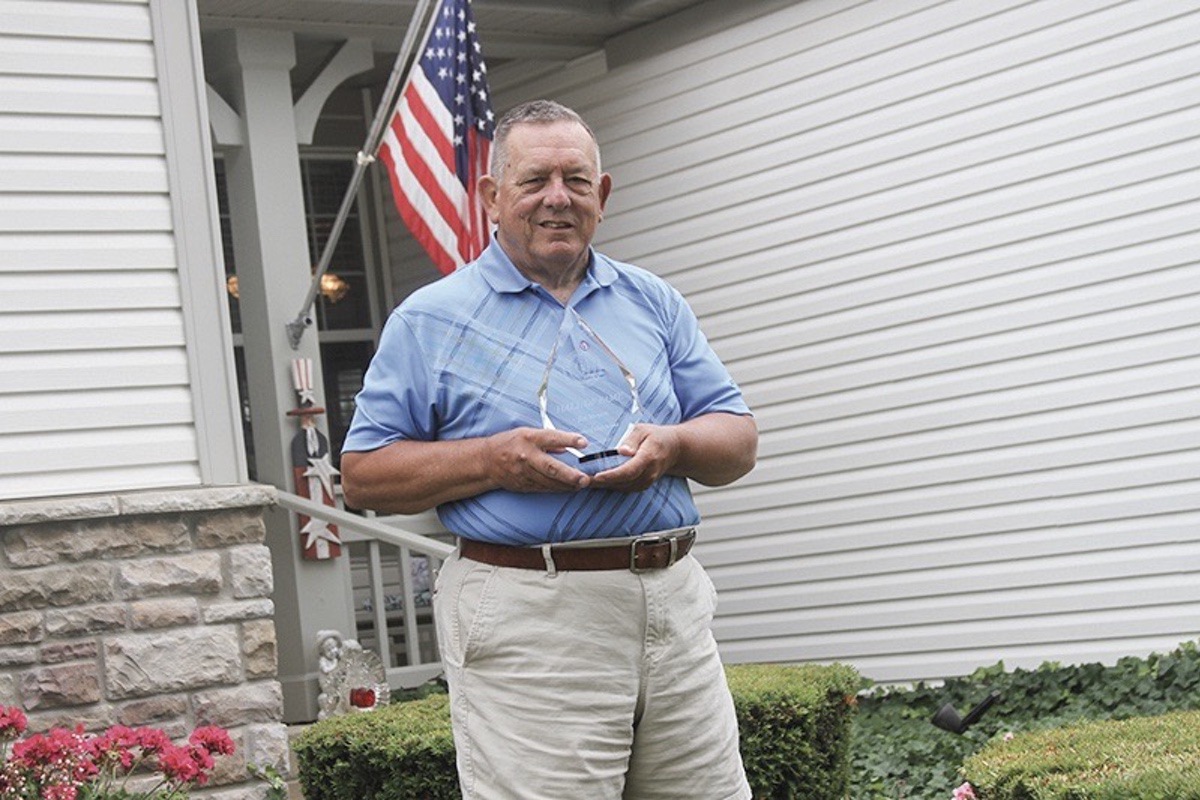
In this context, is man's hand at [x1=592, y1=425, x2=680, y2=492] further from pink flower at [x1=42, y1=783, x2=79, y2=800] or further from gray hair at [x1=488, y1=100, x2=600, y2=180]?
pink flower at [x1=42, y1=783, x2=79, y2=800]

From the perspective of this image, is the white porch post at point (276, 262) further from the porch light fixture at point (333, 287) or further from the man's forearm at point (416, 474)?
the man's forearm at point (416, 474)

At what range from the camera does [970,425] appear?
841 centimetres

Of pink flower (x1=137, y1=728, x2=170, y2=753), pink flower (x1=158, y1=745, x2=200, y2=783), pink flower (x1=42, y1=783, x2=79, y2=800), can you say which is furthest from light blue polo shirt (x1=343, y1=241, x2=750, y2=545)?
pink flower (x1=137, y1=728, x2=170, y2=753)

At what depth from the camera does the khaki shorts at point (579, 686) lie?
301 centimetres

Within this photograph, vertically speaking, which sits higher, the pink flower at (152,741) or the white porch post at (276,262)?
the white porch post at (276,262)

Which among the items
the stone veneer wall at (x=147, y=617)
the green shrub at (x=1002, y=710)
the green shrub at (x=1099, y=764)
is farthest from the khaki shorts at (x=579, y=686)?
the green shrub at (x=1002, y=710)

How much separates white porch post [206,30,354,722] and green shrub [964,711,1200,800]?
4.54 meters

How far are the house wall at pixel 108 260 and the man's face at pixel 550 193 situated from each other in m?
3.47

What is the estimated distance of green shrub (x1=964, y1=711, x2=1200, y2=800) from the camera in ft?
11.3

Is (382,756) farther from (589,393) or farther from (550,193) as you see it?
(550,193)

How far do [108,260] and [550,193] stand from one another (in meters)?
3.64

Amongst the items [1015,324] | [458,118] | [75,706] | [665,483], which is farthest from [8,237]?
[1015,324]

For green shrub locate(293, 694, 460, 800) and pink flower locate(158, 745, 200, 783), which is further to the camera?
green shrub locate(293, 694, 460, 800)

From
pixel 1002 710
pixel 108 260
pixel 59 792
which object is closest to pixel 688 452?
pixel 59 792
